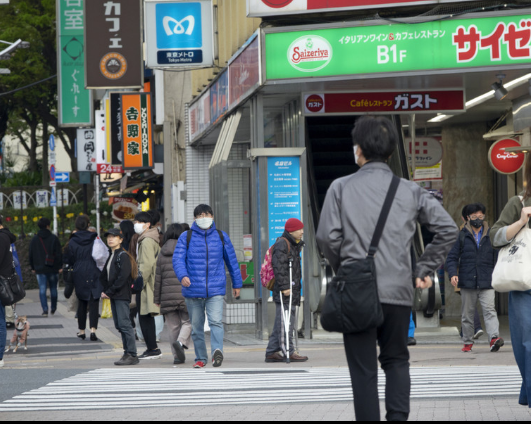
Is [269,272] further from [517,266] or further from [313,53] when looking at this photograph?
[517,266]

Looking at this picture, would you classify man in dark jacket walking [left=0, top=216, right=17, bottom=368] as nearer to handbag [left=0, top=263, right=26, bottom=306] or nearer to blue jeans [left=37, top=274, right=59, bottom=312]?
handbag [left=0, top=263, right=26, bottom=306]

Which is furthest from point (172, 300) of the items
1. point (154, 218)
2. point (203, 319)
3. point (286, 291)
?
point (154, 218)

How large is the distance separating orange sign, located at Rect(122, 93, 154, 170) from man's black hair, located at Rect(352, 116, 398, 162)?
20.8 m

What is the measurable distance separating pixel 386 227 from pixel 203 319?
→ 6.00m

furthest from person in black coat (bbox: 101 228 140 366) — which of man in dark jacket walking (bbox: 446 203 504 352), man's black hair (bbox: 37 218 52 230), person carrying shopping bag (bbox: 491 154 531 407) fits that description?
man's black hair (bbox: 37 218 52 230)

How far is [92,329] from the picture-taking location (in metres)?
15.2

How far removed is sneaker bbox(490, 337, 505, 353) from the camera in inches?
465

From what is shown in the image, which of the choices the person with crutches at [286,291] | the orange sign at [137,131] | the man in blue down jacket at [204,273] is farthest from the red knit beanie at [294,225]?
the orange sign at [137,131]

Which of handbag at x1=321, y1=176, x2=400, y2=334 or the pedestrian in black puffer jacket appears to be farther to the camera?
the pedestrian in black puffer jacket

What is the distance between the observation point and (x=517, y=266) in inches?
236

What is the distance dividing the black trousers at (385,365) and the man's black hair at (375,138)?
854 mm

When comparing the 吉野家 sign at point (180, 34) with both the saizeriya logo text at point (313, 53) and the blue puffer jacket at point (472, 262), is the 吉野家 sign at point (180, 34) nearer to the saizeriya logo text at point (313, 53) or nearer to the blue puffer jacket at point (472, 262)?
the saizeriya logo text at point (313, 53)

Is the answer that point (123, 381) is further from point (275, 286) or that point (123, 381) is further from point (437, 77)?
point (437, 77)

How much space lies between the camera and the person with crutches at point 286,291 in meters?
11.1
